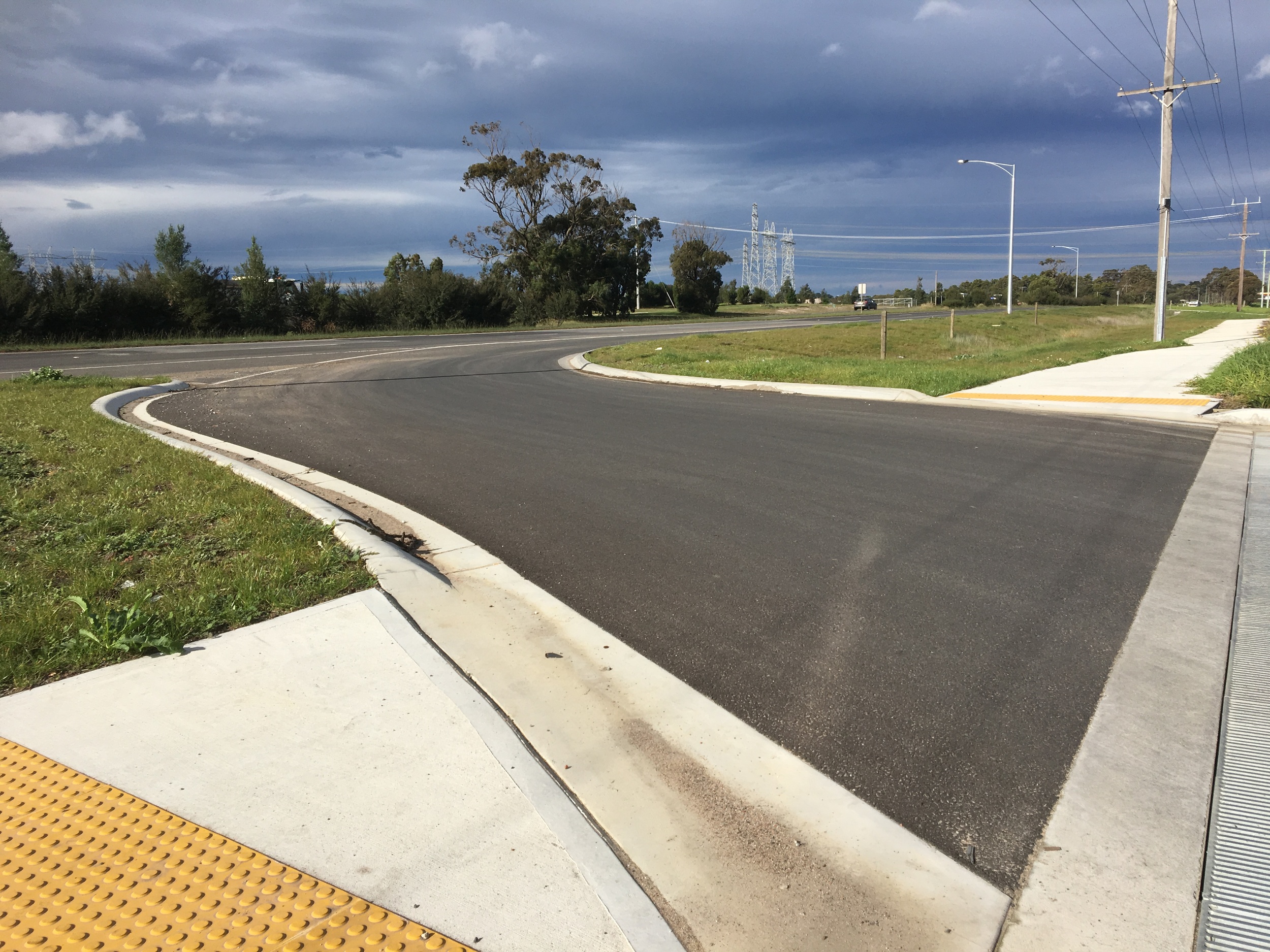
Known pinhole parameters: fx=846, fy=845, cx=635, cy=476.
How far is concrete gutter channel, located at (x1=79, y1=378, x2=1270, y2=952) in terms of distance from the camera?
7.64 ft

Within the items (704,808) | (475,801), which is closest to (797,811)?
(704,808)

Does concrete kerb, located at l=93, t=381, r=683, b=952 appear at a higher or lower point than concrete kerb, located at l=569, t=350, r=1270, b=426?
lower

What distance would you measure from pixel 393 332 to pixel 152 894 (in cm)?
3649

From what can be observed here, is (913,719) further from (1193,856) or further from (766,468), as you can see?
(766,468)

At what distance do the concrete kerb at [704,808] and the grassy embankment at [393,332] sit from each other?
29602 mm

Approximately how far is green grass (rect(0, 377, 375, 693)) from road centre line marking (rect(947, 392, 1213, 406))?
997 cm

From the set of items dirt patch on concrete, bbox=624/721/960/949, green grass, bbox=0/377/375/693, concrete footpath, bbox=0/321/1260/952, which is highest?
green grass, bbox=0/377/375/693

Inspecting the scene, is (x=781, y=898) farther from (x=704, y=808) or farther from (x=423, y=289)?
(x=423, y=289)

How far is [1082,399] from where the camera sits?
11.9 metres

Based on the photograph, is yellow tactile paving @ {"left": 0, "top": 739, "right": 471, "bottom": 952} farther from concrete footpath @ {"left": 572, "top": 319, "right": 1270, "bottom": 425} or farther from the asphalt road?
concrete footpath @ {"left": 572, "top": 319, "right": 1270, "bottom": 425}

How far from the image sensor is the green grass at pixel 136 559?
3.89 meters

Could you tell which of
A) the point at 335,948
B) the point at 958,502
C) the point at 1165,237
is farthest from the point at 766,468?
the point at 1165,237

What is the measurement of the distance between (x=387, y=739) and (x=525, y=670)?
785mm

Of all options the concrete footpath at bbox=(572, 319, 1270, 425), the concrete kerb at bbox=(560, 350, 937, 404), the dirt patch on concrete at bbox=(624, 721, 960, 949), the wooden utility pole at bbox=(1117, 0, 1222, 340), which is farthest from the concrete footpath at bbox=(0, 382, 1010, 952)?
the wooden utility pole at bbox=(1117, 0, 1222, 340)
